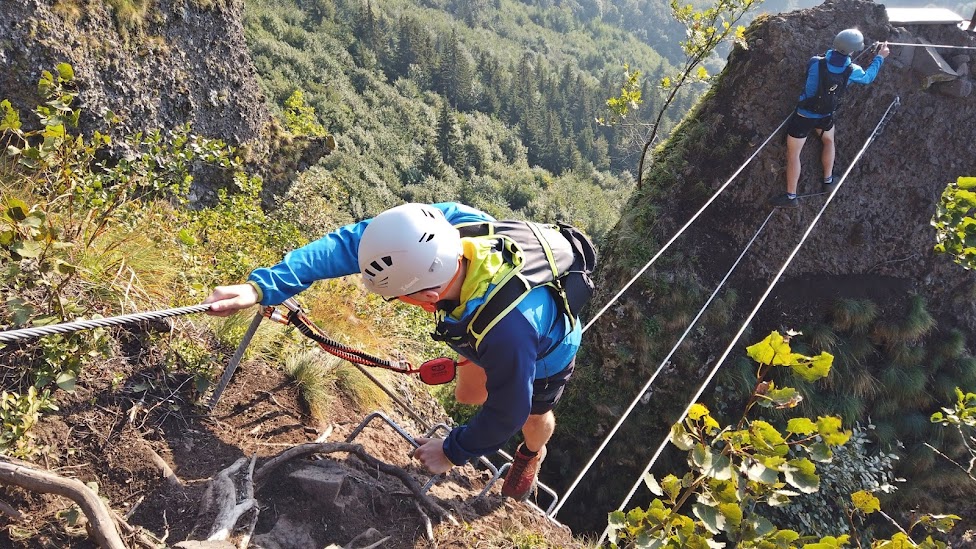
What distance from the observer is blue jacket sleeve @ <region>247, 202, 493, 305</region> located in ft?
9.57

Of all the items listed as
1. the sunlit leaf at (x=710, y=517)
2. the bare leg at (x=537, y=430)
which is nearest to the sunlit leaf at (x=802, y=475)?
the sunlit leaf at (x=710, y=517)

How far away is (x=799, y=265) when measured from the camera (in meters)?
9.13

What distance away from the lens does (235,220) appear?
22.2ft

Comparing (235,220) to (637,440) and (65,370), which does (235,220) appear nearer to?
(65,370)

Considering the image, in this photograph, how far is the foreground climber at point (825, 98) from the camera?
7.66m

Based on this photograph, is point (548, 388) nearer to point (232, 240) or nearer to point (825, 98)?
point (232, 240)

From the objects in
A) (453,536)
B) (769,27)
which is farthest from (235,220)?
(769,27)

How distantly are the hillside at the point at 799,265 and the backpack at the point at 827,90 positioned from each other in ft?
1.99

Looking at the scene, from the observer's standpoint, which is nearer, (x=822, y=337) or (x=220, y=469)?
(x=220, y=469)

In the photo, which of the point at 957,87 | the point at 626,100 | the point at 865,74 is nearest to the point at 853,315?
the point at 865,74

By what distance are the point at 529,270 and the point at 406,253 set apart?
702 mm

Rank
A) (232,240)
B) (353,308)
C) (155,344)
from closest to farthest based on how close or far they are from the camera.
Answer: (155,344) → (232,240) → (353,308)

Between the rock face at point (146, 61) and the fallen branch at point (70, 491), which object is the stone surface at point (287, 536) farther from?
the rock face at point (146, 61)

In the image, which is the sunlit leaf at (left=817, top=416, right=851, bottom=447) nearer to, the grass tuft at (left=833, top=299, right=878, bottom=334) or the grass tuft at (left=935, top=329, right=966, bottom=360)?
the grass tuft at (left=833, top=299, right=878, bottom=334)
